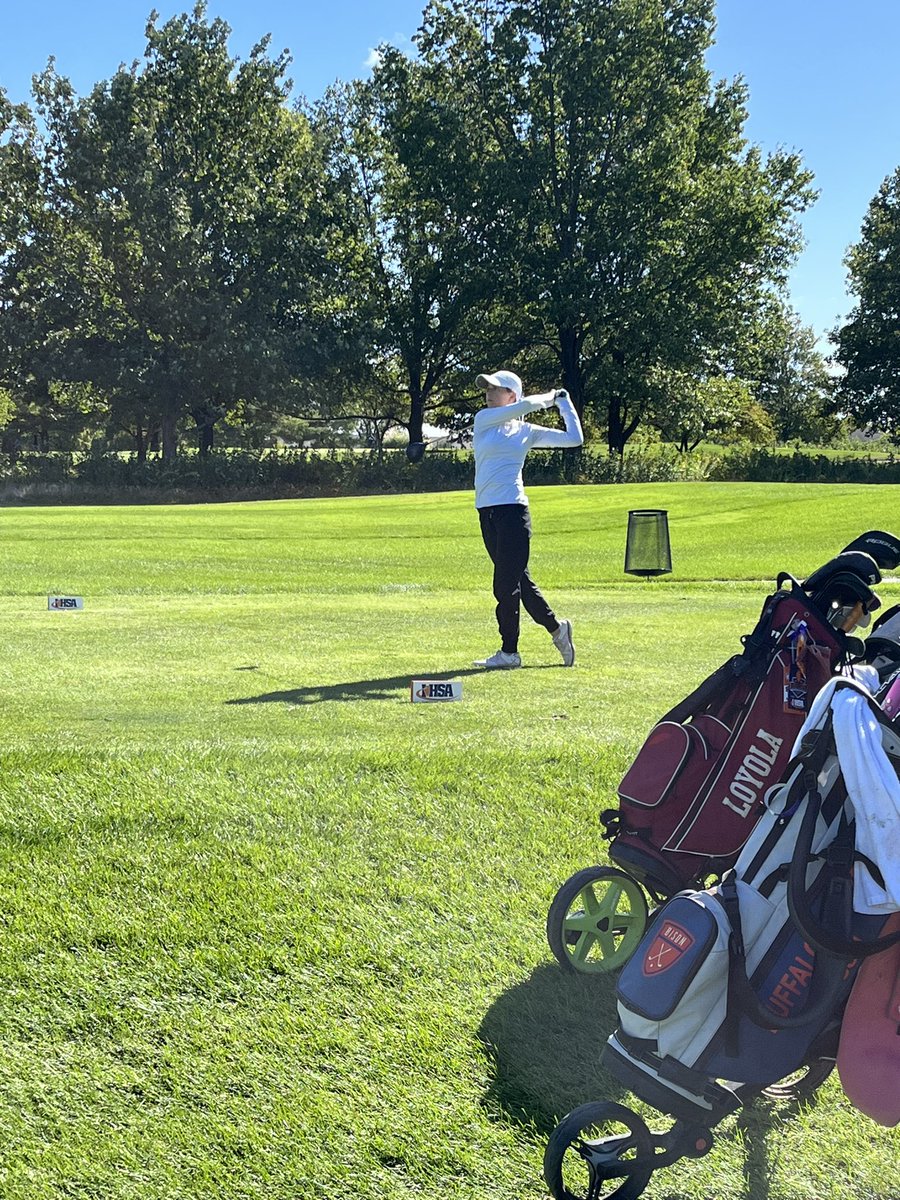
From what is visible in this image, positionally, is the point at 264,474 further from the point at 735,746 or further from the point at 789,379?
the point at 789,379

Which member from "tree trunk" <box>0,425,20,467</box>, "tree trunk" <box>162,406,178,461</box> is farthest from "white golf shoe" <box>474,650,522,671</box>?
"tree trunk" <box>0,425,20,467</box>

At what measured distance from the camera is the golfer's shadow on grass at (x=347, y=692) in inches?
284

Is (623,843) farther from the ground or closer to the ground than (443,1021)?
farther from the ground

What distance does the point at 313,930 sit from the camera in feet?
12.6

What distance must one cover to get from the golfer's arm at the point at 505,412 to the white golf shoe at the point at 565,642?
5.19 ft

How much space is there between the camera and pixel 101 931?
3811mm

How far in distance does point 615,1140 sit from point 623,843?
1087 millimetres

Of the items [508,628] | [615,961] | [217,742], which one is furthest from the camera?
[508,628]

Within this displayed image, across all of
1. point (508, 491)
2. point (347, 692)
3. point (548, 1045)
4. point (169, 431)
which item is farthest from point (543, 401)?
point (169, 431)

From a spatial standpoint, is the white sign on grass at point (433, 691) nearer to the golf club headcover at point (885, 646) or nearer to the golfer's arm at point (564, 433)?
the golfer's arm at point (564, 433)

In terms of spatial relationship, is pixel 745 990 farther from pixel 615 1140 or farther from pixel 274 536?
pixel 274 536

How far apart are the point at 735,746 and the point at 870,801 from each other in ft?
3.68

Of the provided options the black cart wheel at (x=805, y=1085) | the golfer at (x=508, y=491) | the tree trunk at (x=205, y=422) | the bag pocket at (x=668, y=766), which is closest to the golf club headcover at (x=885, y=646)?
the bag pocket at (x=668, y=766)

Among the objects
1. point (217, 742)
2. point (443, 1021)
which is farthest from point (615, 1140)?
point (217, 742)
